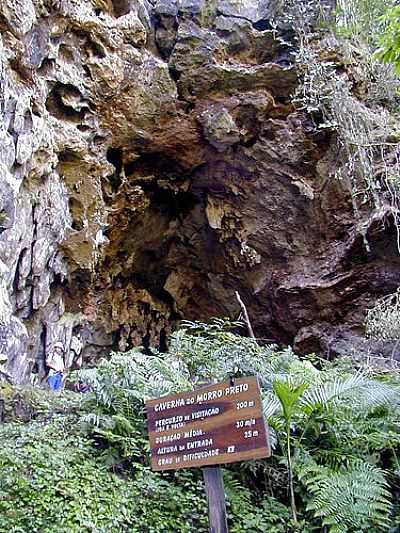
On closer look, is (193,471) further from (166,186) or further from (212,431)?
(166,186)

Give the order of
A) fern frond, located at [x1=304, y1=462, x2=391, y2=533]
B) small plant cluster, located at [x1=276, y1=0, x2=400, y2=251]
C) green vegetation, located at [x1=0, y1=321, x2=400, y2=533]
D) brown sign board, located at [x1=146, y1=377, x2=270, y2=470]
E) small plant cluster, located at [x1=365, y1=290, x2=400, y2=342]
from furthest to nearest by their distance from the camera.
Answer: small plant cluster, located at [x1=276, y1=0, x2=400, y2=251] < small plant cluster, located at [x1=365, y1=290, x2=400, y2=342] < green vegetation, located at [x1=0, y1=321, x2=400, y2=533] < fern frond, located at [x1=304, y1=462, x2=391, y2=533] < brown sign board, located at [x1=146, y1=377, x2=270, y2=470]

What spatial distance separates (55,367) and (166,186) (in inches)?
196

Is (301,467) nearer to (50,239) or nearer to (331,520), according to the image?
(331,520)

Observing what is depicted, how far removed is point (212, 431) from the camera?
319cm

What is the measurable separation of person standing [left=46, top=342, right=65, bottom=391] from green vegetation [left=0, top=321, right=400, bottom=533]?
11.5 ft

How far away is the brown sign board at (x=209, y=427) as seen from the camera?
3.05 m

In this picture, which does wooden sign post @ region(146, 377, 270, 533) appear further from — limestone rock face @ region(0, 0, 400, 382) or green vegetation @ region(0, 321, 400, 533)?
limestone rock face @ region(0, 0, 400, 382)

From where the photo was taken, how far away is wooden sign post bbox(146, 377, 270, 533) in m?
3.06

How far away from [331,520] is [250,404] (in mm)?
1061

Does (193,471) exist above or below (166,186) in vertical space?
below

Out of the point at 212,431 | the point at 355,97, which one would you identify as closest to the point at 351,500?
the point at 212,431

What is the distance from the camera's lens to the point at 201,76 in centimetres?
1048

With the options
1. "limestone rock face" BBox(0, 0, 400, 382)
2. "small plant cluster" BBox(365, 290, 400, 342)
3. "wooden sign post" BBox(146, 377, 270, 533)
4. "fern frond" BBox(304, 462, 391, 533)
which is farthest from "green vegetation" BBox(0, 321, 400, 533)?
"small plant cluster" BBox(365, 290, 400, 342)

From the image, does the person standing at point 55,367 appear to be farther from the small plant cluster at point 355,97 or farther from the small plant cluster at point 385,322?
the small plant cluster at point 355,97
